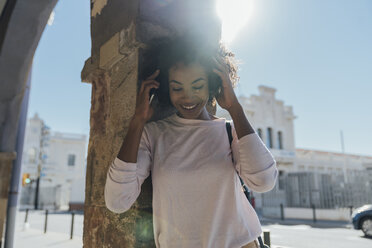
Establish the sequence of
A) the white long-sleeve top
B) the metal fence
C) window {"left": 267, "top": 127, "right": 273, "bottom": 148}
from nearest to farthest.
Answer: the white long-sleeve top < the metal fence < window {"left": 267, "top": 127, "right": 273, "bottom": 148}

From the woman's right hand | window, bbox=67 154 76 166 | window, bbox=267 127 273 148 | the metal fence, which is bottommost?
the metal fence

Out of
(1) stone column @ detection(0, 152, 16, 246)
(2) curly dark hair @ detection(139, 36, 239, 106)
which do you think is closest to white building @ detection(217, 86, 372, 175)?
(1) stone column @ detection(0, 152, 16, 246)

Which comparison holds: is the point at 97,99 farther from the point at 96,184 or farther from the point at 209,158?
the point at 209,158

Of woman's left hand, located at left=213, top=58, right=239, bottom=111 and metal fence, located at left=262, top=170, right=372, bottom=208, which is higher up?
woman's left hand, located at left=213, top=58, right=239, bottom=111

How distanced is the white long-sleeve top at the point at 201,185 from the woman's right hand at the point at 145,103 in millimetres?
162

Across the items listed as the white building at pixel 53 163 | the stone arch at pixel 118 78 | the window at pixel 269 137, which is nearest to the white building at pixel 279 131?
the window at pixel 269 137

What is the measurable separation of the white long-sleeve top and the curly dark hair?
0.98 ft

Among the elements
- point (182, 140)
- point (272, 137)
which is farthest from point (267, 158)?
point (272, 137)

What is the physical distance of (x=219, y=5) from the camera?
7.33 feet

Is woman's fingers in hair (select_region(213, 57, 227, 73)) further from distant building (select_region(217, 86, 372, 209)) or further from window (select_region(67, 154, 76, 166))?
window (select_region(67, 154, 76, 166))

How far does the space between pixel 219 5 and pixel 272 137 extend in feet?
76.1

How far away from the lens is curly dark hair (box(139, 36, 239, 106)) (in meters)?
1.49

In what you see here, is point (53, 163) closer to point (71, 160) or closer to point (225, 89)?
point (71, 160)

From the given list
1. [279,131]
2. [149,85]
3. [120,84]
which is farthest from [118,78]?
[279,131]
